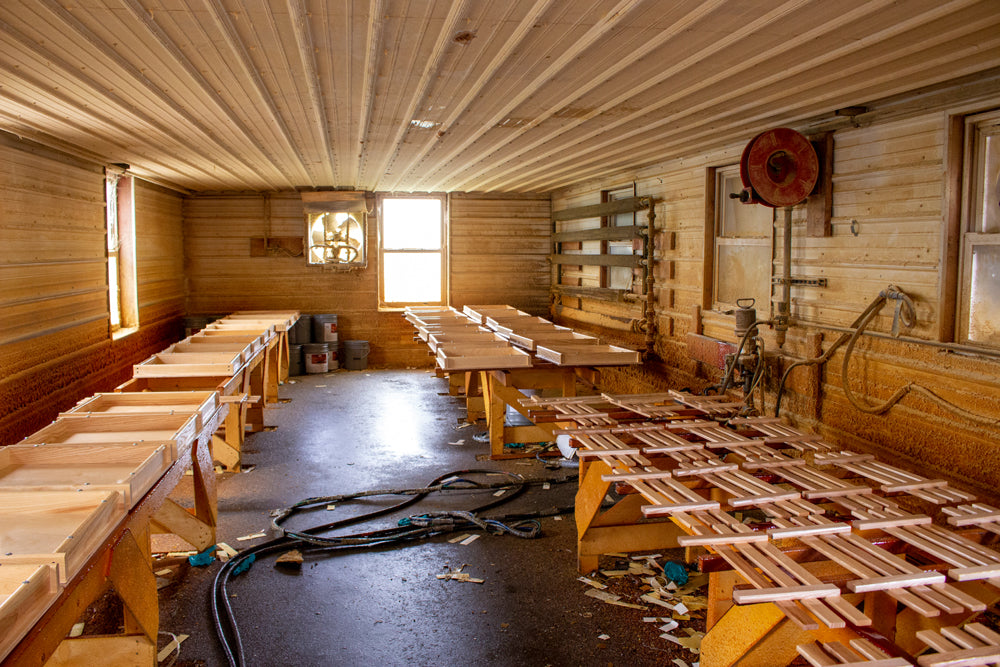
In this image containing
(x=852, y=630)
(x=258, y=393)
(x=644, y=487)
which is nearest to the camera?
(x=852, y=630)

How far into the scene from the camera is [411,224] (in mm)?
13359

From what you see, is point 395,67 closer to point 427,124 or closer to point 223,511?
point 427,124

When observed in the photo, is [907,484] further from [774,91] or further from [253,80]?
[253,80]

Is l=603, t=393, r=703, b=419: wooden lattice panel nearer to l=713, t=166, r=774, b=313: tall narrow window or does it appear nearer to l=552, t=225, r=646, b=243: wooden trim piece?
l=713, t=166, r=774, b=313: tall narrow window

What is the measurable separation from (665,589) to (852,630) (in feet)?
6.73

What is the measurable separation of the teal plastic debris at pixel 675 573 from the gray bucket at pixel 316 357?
8832 millimetres

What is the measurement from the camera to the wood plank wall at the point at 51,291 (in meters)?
6.32

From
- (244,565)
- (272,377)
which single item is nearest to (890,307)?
(244,565)

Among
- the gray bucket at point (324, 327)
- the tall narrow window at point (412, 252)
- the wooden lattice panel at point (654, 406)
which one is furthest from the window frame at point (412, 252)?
the wooden lattice panel at point (654, 406)

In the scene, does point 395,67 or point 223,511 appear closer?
point 395,67

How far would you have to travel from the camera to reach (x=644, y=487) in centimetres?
338

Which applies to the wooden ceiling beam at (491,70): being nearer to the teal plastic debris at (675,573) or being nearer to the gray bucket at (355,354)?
the teal plastic debris at (675,573)

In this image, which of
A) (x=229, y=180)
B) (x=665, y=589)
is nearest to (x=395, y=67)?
(x=665, y=589)

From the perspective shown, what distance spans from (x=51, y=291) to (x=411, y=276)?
6953 mm
